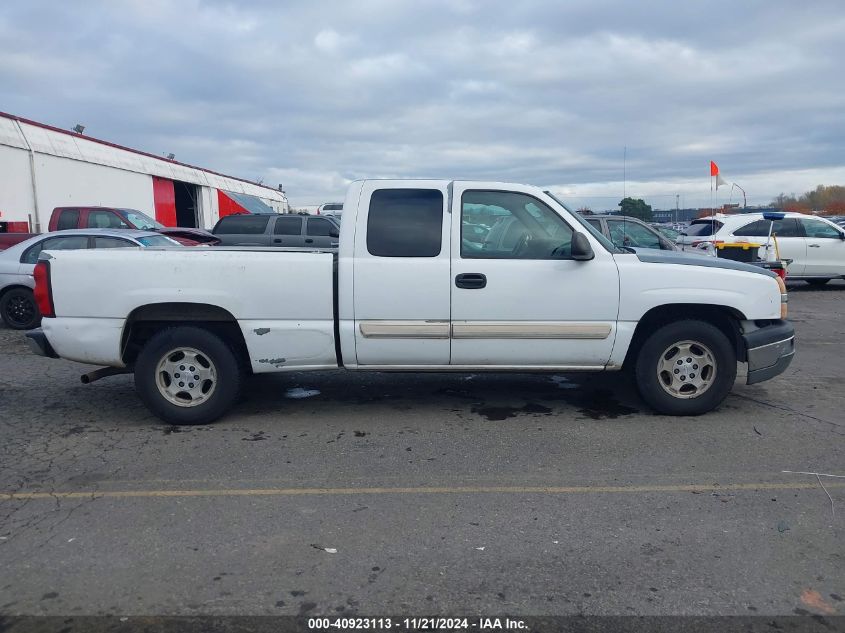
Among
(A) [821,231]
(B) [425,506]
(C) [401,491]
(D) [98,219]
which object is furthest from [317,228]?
(B) [425,506]

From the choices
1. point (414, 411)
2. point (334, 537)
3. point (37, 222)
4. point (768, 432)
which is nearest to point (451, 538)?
A: point (334, 537)

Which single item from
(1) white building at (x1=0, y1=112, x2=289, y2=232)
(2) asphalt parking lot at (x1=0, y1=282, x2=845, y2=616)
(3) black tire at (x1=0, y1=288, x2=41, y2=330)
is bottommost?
(2) asphalt parking lot at (x1=0, y1=282, x2=845, y2=616)

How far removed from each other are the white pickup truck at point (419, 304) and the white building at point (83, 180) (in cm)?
1426

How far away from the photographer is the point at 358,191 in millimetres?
6125

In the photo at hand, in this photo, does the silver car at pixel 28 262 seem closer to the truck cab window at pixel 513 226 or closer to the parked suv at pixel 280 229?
the parked suv at pixel 280 229

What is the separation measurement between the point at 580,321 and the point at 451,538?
256 cm

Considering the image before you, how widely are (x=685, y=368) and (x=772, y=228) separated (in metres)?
11.8

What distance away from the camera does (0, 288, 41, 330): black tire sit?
10992 mm

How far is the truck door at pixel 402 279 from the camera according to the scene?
19.1ft

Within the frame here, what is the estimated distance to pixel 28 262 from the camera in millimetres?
10906

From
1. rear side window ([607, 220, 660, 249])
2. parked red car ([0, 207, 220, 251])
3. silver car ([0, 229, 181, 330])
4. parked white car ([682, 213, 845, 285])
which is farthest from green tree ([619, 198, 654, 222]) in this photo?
silver car ([0, 229, 181, 330])

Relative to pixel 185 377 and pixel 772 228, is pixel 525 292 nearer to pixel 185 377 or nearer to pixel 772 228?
pixel 185 377

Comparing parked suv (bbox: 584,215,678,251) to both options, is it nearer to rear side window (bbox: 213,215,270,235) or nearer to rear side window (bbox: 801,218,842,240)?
rear side window (bbox: 801,218,842,240)

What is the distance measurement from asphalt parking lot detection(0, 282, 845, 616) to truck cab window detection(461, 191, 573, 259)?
4.69 ft
